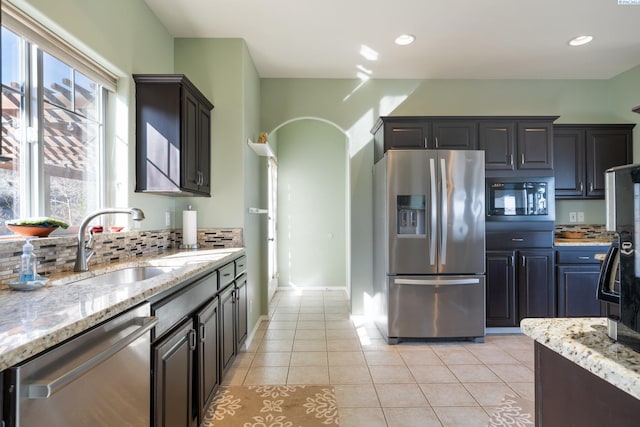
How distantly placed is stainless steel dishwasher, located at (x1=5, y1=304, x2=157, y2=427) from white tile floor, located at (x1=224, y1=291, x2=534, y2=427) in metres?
1.35

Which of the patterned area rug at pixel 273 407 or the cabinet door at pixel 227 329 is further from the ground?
the cabinet door at pixel 227 329

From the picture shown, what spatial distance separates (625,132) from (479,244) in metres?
2.34

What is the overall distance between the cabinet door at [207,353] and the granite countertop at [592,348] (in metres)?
1.64

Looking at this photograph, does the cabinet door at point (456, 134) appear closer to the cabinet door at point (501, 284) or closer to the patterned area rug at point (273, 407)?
the cabinet door at point (501, 284)

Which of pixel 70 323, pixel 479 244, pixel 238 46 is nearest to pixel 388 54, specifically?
pixel 238 46

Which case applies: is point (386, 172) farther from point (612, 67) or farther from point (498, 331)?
point (612, 67)

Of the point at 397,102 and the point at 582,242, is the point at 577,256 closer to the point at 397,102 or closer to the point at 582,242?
the point at 582,242

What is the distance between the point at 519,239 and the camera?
11.6 ft

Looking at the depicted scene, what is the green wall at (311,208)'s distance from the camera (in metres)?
5.85

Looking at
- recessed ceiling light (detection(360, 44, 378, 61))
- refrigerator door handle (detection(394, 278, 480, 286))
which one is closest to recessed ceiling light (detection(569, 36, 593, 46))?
recessed ceiling light (detection(360, 44, 378, 61))

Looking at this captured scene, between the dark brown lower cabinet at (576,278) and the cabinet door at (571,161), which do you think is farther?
the cabinet door at (571,161)

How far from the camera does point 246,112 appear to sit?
3.34 meters

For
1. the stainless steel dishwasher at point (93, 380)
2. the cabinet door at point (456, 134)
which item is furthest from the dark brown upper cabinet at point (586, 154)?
the stainless steel dishwasher at point (93, 380)

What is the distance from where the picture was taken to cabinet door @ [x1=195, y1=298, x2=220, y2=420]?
6.29 feet
